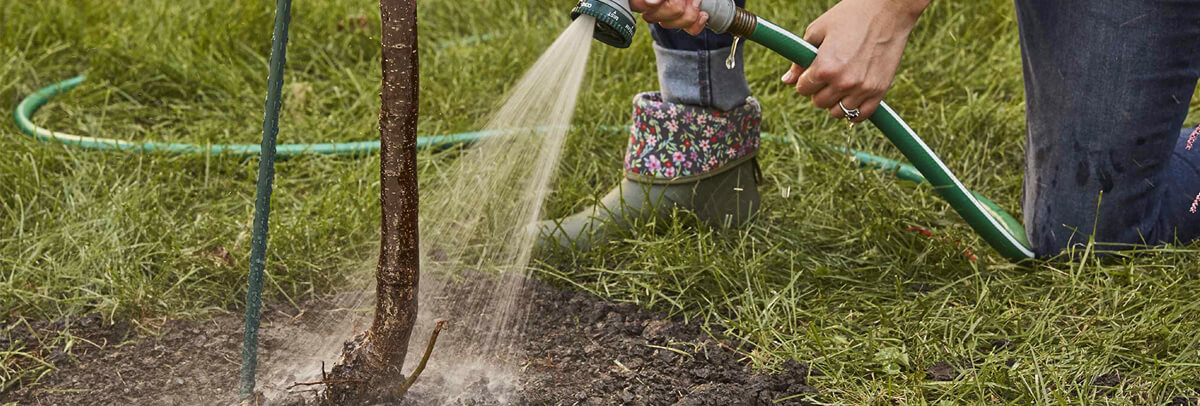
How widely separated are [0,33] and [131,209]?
52.7 inches

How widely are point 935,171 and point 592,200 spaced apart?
786 mm

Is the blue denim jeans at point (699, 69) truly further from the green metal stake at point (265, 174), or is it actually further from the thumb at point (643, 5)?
the green metal stake at point (265, 174)

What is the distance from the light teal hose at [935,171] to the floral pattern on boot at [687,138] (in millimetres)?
327

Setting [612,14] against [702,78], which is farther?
[702,78]

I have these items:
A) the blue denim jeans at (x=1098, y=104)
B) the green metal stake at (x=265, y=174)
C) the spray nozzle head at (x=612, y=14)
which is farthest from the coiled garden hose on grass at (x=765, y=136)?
the green metal stake at (x=265, y=174)

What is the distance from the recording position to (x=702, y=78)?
7.32 feet

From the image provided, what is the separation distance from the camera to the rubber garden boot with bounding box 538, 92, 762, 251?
2290 mm

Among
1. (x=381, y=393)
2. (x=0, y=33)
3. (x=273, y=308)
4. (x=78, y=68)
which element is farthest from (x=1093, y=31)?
(x=0, y=33)

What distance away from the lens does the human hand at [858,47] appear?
182cm

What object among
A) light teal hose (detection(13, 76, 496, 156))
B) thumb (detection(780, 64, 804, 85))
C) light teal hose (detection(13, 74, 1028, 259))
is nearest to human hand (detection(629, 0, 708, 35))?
Answer: thumb (detection(780, 64, 804, 85))

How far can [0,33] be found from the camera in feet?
10.8

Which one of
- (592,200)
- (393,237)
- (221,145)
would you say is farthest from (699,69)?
(221,145)

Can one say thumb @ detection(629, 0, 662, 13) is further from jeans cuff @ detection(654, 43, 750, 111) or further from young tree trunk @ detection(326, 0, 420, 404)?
jeans cuff @ detection(654, 43, 750, 111)

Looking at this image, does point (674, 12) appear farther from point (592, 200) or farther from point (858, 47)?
point (592, 200)
